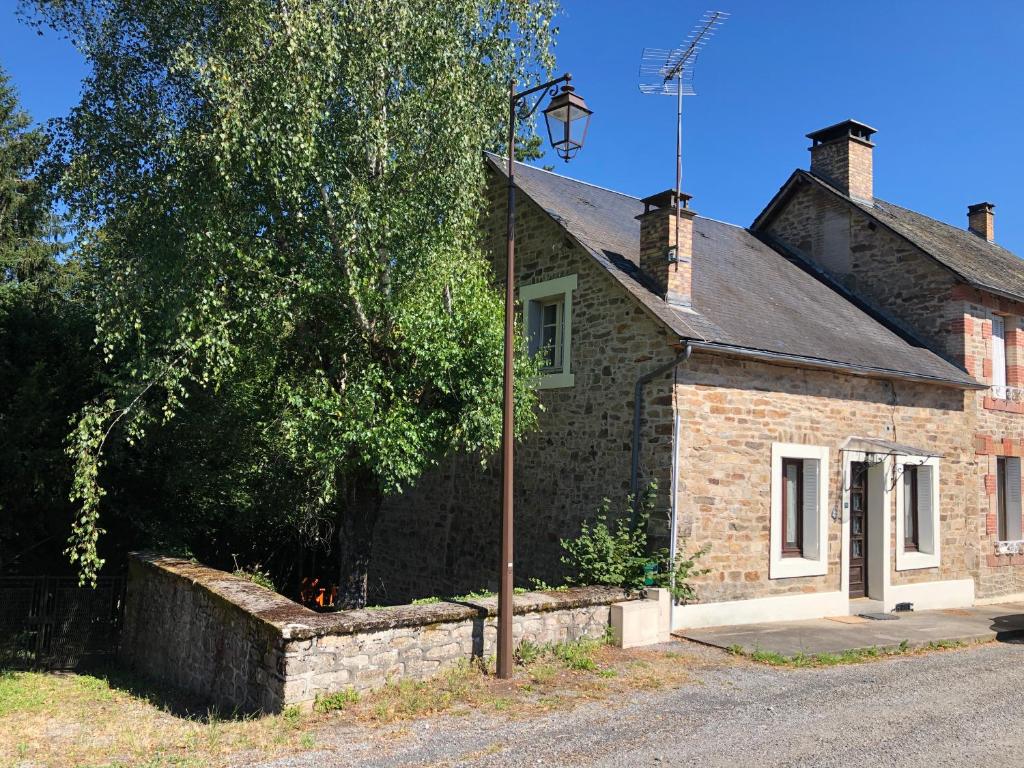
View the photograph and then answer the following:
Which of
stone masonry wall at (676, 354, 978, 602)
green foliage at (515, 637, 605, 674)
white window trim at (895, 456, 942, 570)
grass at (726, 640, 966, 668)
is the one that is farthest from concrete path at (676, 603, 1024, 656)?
green foliage at (515, 637, 605, 674)

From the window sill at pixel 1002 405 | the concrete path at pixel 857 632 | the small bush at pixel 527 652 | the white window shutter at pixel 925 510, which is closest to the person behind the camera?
the small bush at pixel 527 652

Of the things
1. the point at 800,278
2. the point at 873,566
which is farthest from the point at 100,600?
the point at 800,278

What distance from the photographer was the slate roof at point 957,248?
534 inches

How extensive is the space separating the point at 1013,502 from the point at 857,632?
6.30 m

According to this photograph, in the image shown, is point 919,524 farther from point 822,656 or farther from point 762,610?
point 822,656

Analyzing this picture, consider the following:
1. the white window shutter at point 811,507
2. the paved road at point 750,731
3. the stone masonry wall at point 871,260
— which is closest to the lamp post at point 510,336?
the paved road at point 750,731

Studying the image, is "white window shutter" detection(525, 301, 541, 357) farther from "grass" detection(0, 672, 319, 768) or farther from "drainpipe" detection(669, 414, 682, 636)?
"grass" detection(0, 672, 319, 768)

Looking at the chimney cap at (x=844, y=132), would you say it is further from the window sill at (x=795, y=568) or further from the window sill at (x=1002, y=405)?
the window sill at (x=795, y=568)

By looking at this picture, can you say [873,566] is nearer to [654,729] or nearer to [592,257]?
[592,257]

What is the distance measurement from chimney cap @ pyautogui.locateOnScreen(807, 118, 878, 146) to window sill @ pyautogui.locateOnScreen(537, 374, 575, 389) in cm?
932

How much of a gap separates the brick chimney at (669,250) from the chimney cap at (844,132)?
7.87 meters

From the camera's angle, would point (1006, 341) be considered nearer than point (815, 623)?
No

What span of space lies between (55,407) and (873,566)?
11.9 m

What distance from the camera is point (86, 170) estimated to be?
29.6ft
